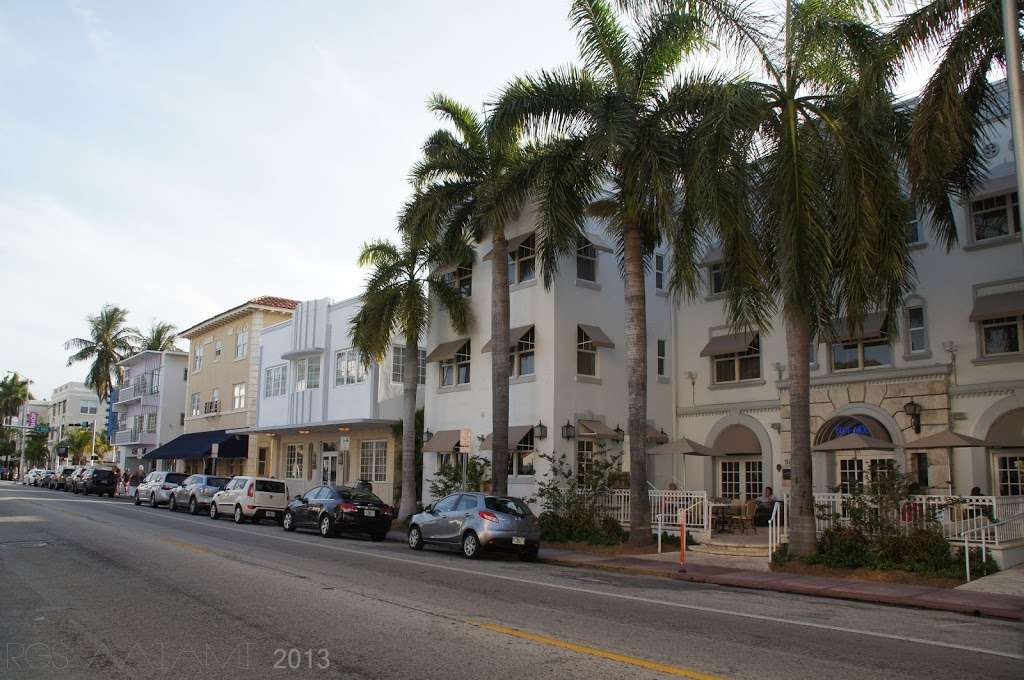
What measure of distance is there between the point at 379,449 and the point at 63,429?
90255 mm

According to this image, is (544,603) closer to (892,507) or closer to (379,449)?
(892,507)

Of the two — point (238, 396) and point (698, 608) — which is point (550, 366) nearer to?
point (698, 608)

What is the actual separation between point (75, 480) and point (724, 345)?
45293 mm

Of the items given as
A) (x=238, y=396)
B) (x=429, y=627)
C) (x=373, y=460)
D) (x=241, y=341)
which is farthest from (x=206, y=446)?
(x=429, y=627)

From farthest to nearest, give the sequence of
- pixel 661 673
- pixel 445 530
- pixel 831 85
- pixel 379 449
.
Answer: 1. pixel 379 449
2. pixel 445 530
3. pixel 831 85
4. pixel 661 673

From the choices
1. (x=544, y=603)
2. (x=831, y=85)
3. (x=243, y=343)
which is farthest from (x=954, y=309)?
(x=243, y=343)

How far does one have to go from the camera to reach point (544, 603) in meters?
11.0

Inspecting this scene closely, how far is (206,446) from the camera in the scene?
45188 millimetres

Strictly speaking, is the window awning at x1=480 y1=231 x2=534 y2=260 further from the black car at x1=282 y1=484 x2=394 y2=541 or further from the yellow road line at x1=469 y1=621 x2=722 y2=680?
the yellow road line at x1=469 y1=621 x2=722 y2=680

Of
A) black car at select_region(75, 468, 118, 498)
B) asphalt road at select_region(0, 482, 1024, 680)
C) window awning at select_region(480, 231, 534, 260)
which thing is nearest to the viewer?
asphalt road at select_region(0, 482, 1024, 680)

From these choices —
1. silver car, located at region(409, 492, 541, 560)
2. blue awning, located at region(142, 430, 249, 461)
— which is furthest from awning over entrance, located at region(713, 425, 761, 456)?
blue awning, located at region(142, 430, 249, 461)

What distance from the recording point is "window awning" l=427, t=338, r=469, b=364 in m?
28.1

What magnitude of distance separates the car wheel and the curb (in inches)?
135

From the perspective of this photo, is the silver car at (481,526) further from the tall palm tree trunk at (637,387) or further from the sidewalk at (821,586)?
the tall palm tree trunk at (637,387)
